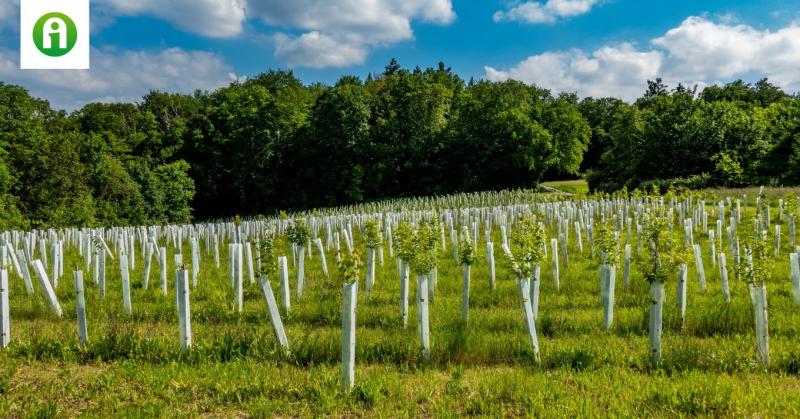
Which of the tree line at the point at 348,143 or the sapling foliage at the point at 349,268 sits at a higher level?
the tree line at the point at 348,143

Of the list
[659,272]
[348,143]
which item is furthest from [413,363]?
[348,143]

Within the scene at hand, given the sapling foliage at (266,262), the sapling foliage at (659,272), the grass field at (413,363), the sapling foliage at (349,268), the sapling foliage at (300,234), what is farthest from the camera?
the sapling foliage at (300,234)

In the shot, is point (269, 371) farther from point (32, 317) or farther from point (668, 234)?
point (32, 317)

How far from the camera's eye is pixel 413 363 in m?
5.23

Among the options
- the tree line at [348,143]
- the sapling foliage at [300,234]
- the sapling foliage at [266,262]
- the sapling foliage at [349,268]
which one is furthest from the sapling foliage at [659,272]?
the tree line at [348,143]

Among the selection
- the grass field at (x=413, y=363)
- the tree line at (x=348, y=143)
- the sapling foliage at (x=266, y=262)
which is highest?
the tree line at (x=348, y=143)

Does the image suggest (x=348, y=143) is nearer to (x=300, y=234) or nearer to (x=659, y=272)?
(x=300, y=234)

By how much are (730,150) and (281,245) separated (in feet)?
123

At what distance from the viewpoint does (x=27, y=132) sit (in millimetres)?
33688

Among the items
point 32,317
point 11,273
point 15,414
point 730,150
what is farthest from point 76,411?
point 730,150

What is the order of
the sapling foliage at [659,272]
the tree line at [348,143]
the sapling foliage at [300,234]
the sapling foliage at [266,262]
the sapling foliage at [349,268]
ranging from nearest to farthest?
the sapling foliage at [349,268], the sapling foliage at [659,272], the sapling foliage at [266,262], the sapling foliage at [300,234], the tree line at [348,143]

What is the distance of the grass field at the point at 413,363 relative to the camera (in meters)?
4.25

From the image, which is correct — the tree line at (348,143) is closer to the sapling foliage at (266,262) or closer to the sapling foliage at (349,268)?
the sapling foliage at (266,262)

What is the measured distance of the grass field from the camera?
425 cm
